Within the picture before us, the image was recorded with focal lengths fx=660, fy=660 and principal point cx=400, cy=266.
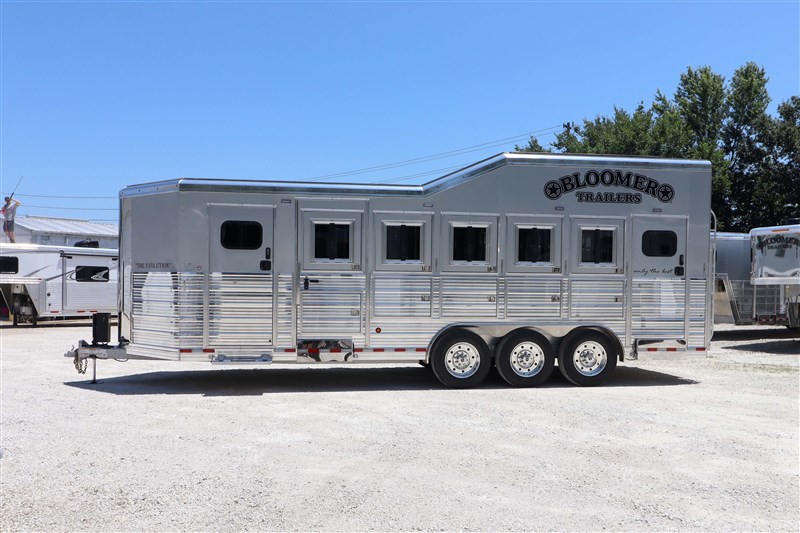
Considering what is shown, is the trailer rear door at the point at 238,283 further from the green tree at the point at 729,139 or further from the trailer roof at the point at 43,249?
the green tree at the point at 729,139

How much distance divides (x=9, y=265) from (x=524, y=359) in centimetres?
1753

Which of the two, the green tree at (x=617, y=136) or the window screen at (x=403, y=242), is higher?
the green tree at (x=617, y=136)

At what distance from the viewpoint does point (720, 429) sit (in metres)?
7.34

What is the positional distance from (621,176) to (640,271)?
4.86 ft

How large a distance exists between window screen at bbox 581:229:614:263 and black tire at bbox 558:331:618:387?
1.13m

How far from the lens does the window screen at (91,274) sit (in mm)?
21491

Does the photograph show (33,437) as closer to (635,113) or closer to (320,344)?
(320,344)

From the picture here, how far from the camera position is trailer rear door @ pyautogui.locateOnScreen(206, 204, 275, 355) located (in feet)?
31.0

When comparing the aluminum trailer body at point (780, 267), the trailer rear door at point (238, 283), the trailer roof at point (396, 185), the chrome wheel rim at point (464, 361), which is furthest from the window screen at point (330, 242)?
the aluminum trailer body at point (780, 267)

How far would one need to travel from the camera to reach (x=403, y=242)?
32.0 ft

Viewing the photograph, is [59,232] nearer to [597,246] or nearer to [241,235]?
[241,235]

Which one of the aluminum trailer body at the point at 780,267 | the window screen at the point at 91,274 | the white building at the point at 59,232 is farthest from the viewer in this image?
the white building at the point at 59,232

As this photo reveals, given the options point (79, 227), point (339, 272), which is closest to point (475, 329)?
point (339, 272)

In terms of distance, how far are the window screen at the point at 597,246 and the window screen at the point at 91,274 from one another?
1749 cm
